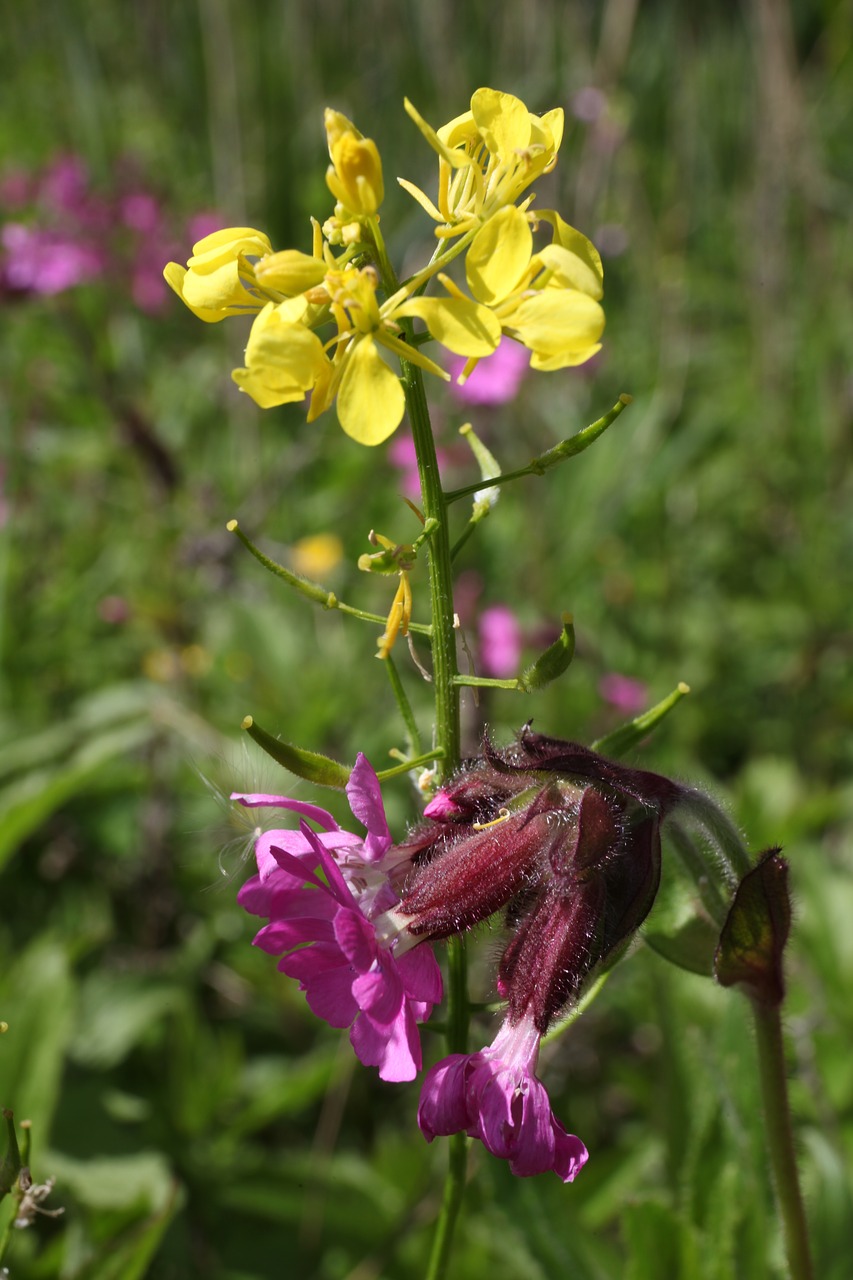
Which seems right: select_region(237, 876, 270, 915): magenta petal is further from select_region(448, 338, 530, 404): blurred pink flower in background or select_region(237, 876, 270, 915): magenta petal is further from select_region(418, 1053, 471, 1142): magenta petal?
select_region(448, 338, 530, 404): blurred pink flower in background

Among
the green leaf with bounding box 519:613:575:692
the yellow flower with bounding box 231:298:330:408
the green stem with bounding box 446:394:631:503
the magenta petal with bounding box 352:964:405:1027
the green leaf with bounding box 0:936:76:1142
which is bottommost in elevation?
the green leaf with bounding box 0:936:76:1142

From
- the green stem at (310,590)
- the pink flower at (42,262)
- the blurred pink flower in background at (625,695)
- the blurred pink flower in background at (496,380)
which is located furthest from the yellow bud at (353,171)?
the pink flower at (42,262)

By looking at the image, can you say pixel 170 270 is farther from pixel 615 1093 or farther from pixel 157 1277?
pixel 615 1093

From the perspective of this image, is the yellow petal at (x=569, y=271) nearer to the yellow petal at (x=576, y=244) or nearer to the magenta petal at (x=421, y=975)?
the yellow petal at (x=576, y=244)

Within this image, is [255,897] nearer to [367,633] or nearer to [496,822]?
[496,822]

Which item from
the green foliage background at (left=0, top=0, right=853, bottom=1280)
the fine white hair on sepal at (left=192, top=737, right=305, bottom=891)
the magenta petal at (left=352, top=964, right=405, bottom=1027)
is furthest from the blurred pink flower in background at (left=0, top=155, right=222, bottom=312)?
the magenta petal at (left=352, top=964, right=405, bottom=1027)

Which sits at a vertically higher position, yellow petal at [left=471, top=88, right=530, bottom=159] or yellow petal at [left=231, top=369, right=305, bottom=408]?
yellow petal at [left=471, top=88, right=530, bottom=159]
